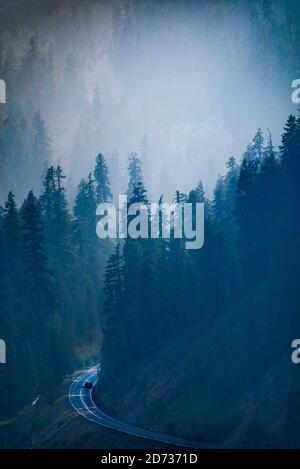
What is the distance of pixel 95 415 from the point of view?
63344mm

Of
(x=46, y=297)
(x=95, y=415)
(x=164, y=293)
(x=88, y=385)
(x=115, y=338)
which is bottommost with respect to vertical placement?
(x=95, y=415)

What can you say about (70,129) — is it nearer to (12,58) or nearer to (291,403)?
(12,58)

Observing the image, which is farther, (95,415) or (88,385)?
(88,385)

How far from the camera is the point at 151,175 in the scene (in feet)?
445

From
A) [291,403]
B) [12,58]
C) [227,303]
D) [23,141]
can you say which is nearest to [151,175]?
[23,141]

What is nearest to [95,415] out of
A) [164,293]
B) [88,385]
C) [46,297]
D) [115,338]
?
[88,385]

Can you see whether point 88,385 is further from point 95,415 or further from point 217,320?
point 217,320

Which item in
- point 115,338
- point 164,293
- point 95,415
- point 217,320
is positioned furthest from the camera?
point 115,338

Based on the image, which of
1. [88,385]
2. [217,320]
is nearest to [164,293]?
[217,320]

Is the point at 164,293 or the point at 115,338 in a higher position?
the point at 164,293

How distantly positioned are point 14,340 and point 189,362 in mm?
20312

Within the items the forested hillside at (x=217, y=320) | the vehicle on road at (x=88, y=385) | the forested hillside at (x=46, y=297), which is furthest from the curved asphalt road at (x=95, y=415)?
the forested hillside at (x=46, y=297)

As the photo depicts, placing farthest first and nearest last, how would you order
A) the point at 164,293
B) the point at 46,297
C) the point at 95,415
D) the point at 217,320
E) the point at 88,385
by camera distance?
the point at 46,297
the point at 164,293
the point at 88,385
the point at 217,320
the point at 95,415
